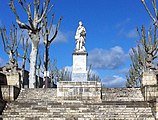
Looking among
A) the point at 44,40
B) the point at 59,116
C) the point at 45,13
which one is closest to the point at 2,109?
the point at 59,116

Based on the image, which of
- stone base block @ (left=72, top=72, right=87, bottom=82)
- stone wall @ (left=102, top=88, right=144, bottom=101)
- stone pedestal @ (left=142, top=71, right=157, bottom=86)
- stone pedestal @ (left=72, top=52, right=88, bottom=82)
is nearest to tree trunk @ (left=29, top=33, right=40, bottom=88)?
stone pedestal @ (left=72, top=52, right=88, bottom=82)

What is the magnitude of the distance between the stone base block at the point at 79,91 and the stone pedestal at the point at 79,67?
111 cm

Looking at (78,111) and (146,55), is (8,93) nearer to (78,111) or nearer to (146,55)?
(78,111)

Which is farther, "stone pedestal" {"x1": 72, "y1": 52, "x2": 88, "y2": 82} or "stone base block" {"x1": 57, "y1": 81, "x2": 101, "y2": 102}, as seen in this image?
"stone pedestal" {"x1": 72, "y1": 52, "x2": 88, "y2": 82}

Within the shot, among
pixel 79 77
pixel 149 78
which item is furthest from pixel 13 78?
pixel 149 78

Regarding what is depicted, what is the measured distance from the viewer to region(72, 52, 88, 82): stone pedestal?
25156 millimetres

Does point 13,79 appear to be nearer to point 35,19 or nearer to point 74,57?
point 74,57

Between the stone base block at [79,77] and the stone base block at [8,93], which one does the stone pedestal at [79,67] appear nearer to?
the stone base block at [79,77]

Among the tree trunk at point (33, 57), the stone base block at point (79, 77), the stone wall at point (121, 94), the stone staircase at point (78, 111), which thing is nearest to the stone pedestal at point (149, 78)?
the stone wall at point (121, 94)

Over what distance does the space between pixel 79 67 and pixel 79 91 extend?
220 cm

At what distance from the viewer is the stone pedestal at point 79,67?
25.2 metres

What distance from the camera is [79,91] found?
23.9m

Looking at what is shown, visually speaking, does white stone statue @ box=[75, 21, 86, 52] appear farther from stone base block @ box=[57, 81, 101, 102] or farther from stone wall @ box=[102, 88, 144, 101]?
stone wall @ box=[102, 88, 144, 101]

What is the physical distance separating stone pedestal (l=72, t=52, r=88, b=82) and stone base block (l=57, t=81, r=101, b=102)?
1.11 metres
